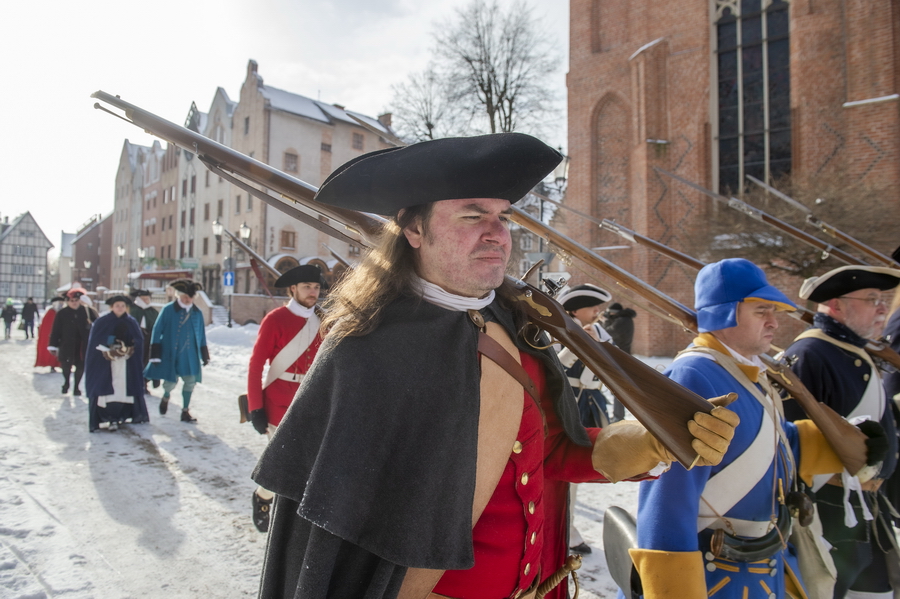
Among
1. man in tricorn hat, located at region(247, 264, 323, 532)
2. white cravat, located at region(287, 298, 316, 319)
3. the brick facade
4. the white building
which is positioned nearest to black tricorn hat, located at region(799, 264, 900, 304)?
man in tricorn hat, located at region(247, 264, 323, 532)

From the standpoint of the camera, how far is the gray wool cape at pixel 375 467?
4.13 feet

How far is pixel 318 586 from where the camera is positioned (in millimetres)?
1242

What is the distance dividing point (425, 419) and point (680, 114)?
1786 cm

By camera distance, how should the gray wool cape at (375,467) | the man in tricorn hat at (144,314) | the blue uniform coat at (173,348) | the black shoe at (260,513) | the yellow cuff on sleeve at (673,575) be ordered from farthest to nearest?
the man in tricorn hat at (144,314), the blue uniform coat at (173,348), the black shoe at (260,513), the yellow cuff on sleeve at (673,575), the gray wool cape at (375,467)

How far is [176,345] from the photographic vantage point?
8.42 m

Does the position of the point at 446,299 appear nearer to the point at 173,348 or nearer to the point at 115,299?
the point at 173,348

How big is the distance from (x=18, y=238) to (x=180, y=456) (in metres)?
84.2

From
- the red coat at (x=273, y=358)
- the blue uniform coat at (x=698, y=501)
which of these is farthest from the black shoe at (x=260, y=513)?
the blue uniform coat at (x=698, y=501)

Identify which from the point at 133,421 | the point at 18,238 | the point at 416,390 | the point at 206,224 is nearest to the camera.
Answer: the point at 416,390

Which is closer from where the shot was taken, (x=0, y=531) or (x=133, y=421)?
(x=0, y=531)

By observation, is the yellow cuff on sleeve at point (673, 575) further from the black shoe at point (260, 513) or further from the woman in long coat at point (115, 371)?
the woman in long coat at point (115, 371)

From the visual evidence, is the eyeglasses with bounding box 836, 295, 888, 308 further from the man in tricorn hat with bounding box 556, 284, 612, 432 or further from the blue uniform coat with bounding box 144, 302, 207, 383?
the blue uniform coat with bounding box 144, 302, 207, 383

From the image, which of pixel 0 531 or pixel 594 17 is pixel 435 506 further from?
pixel 594 17

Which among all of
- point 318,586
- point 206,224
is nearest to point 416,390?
point 318,586
